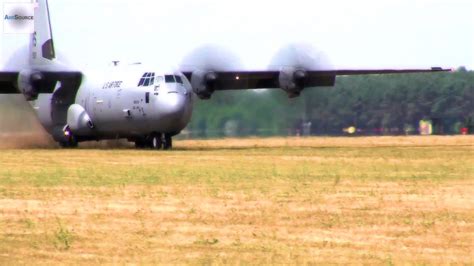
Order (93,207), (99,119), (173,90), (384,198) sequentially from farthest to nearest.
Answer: (99,119)
(173,90)
(384,198)
(93,207)

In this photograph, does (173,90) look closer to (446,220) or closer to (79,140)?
(79,140)

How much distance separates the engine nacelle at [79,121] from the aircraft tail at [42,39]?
5.64 metres

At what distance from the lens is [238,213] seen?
18.4m

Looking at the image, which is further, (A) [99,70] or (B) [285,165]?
(A) [99,70]

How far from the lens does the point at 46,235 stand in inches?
630

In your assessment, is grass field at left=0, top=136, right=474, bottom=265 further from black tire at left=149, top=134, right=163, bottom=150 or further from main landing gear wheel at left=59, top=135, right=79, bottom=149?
main landing gear wheel at left=59, top=135, right=79, bottom=149

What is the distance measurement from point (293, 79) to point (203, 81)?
371cm

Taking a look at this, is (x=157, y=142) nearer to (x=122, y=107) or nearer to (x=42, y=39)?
(x=122, y=107)

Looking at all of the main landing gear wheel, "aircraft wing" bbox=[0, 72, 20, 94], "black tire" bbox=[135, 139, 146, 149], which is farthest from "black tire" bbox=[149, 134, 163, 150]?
"aircraft wing" bbox=[0, 72, 20, 94]

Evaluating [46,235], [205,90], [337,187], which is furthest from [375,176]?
[205,90]

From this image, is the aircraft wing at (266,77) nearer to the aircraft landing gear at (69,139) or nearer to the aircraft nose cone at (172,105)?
the aircraft nose cone at (172,105)

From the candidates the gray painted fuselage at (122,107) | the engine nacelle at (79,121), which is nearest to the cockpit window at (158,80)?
the gray painted fuselage at (122,107)

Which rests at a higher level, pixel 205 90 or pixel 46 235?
pixel 46 235

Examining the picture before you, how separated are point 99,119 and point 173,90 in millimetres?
5010
